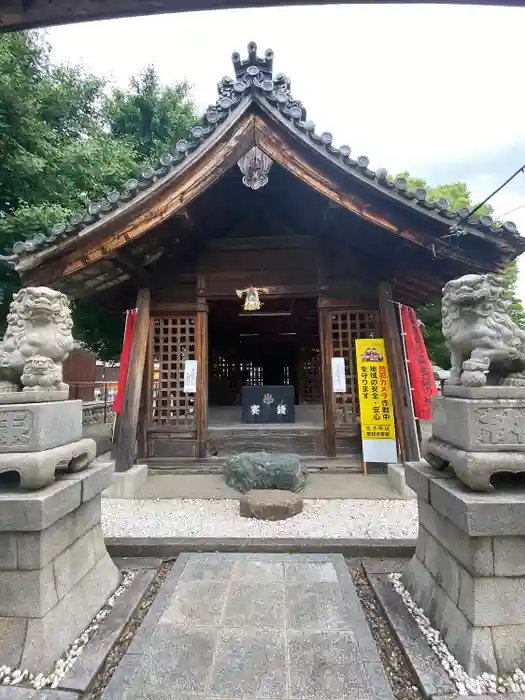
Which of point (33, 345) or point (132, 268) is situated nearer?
point (33, 345)

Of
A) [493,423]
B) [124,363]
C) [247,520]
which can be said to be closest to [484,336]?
[493,423]

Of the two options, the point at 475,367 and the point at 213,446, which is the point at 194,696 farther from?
the point at 213,446

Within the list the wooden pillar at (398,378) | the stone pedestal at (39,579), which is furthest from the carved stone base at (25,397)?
the wooden pillar at (398,378)

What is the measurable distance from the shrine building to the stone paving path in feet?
12.8

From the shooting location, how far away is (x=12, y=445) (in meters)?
2.75

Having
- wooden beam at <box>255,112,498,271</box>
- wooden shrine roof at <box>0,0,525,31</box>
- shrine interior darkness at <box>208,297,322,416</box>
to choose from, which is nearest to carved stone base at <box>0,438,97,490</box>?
wooden shrine roof at <box>0,0,525,31</box>

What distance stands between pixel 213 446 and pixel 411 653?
5641 millimetres

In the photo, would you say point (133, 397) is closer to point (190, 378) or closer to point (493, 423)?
point (190, 378)

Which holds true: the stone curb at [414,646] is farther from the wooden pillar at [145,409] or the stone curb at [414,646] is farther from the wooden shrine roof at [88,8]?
the wooden pillar at [145,409]

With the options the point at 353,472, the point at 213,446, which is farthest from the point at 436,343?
the point at 213,446

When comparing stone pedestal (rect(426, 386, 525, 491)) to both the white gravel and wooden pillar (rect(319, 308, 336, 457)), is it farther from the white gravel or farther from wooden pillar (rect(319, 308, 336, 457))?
wooden pillar (rect(319, 308, 336, 457))

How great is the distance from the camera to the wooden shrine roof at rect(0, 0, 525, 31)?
1555 millimetres

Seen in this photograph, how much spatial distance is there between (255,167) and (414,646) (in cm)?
644

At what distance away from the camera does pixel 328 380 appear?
7531mm
